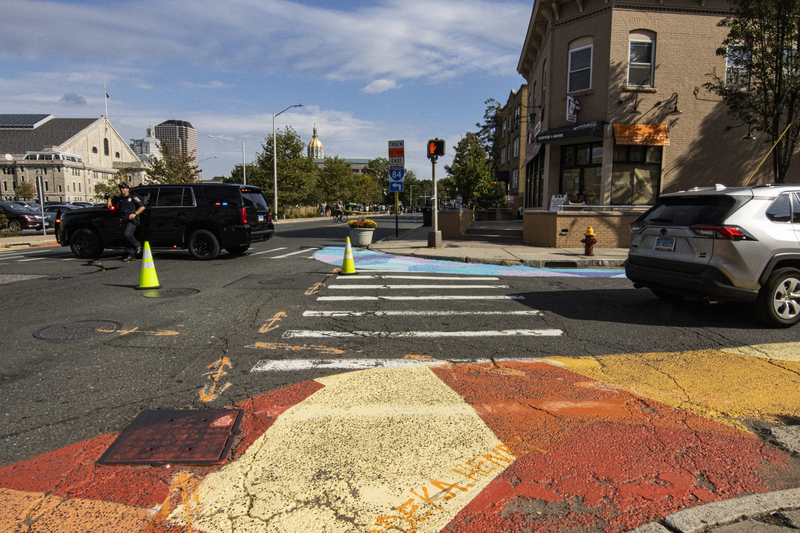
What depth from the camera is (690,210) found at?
21.5 feet

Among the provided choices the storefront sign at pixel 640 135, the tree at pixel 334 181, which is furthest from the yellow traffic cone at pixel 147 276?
the tree at pixel 334 181

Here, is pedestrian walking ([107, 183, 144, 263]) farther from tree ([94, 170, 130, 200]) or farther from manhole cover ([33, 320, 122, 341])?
tree ([94, 170, 130, 200])

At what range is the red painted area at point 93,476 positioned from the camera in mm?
2699

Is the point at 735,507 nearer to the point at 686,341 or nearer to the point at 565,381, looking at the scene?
the point at 565,381

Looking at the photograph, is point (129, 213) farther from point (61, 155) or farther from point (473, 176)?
point (61, 155)

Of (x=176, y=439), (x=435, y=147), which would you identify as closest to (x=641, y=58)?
(x=435, y=147)

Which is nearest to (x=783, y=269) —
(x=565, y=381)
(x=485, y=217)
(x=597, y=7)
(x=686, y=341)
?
(x=686, y=341)

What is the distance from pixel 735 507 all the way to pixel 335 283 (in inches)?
309

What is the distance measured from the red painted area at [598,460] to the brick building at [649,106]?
52.8ft

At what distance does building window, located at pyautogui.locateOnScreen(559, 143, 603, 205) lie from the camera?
18812mm

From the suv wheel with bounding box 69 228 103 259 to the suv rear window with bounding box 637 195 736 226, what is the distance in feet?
43.9

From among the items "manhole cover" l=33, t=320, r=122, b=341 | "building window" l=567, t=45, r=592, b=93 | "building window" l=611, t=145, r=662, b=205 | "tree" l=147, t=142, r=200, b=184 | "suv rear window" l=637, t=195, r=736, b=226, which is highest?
"building window" l=567, t=45, r=592, b=93

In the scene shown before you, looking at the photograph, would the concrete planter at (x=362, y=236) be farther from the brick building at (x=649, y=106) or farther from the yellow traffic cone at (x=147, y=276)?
the yellow traffic cone at (x=147, y=276)

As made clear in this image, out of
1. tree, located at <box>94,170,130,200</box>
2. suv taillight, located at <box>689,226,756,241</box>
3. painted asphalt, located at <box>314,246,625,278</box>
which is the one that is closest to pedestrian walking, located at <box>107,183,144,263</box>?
painted asphalt, located at <box>314,246,625,278</box>
